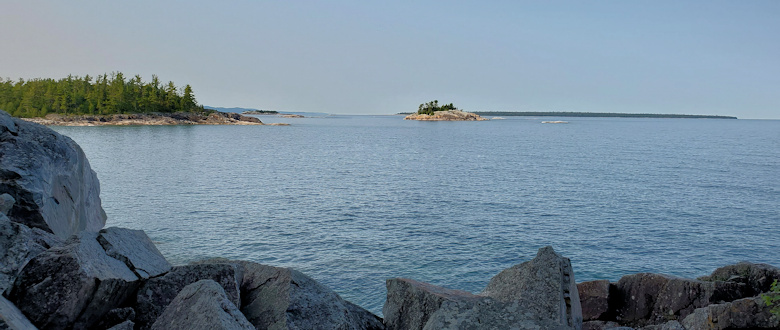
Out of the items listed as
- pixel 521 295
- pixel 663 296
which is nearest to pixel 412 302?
pixel 521 295

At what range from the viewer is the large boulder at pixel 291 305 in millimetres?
9203

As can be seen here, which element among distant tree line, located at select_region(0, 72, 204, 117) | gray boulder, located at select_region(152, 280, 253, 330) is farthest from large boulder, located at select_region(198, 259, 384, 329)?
distant tree line, located at select_region(0, 72, 204, 117)

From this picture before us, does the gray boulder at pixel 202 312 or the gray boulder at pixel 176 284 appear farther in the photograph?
the gray boulder at pixel 176 284

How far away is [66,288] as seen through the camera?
784cm

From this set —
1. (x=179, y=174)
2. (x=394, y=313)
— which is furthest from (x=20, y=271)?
(x=179, y=174)

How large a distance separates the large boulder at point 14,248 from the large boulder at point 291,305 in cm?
336

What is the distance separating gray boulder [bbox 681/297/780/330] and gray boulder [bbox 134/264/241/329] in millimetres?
9803

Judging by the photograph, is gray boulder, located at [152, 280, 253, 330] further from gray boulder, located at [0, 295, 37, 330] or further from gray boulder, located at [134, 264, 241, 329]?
gray boulder, located at [0, 295, 37, 330]

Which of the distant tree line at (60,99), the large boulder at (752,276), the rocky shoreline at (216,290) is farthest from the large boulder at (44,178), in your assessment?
the distant tree line at (60,99)

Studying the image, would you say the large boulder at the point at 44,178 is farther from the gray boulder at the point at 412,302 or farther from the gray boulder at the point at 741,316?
the gray boulder at the point at 741,316

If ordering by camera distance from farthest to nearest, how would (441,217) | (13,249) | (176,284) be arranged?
(441,217) → (176,284) → (13,249)

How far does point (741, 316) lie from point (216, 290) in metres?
10.5

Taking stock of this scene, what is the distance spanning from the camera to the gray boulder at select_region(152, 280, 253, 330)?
7.27 meters

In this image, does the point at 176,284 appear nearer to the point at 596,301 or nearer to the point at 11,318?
the point at 11,318
